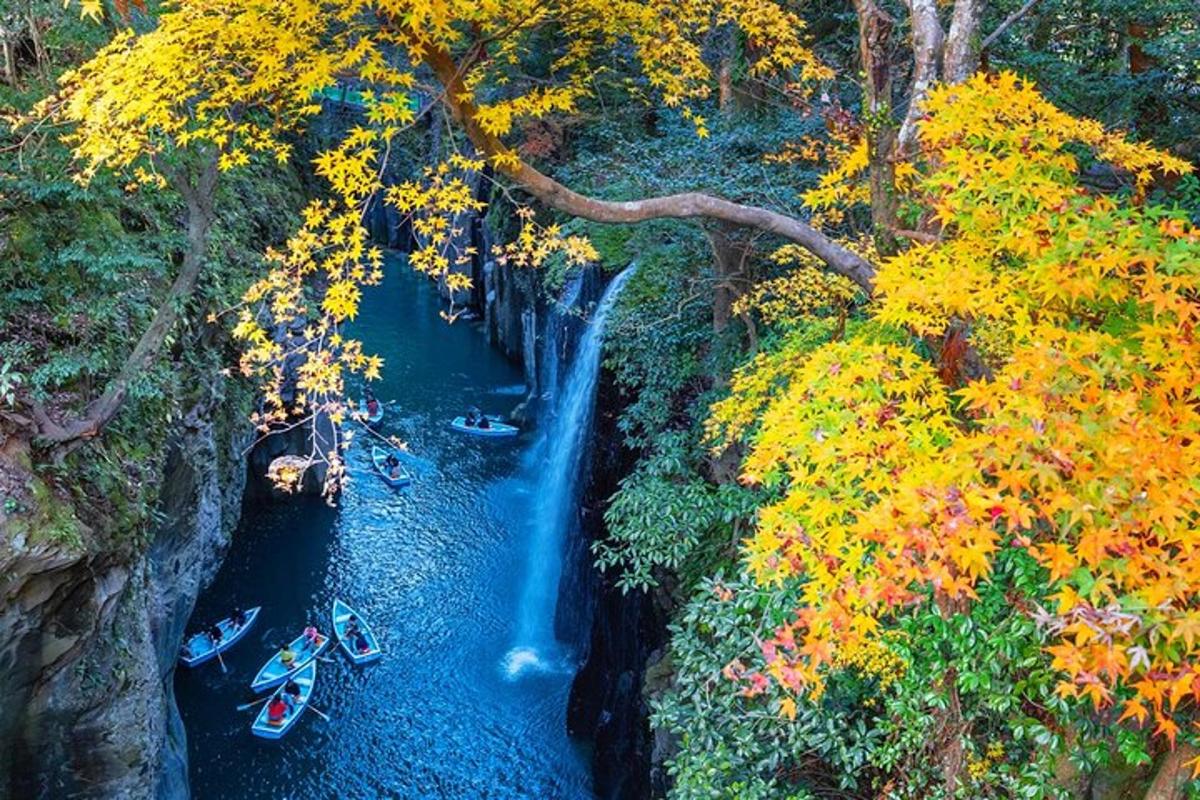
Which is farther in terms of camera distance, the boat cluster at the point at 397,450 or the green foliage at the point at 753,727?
the boat cluster at the point at 397,450

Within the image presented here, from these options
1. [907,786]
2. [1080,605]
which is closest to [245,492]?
[907,786]

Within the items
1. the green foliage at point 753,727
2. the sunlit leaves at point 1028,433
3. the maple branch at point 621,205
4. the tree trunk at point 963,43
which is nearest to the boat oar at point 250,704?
the green foliage at point 753,727

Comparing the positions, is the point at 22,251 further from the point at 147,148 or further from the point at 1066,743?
the point at 1066,743

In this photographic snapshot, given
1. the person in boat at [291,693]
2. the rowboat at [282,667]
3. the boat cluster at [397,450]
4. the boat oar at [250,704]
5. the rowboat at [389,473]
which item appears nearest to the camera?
the person in boat at [291,693]

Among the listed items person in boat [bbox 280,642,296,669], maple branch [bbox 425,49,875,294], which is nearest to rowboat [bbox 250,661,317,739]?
person in boat [bbox 280,642,296,669]

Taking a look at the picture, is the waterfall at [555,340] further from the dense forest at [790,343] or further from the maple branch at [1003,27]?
the maple branch at [1003,27]

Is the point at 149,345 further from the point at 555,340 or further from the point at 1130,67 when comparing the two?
the point at 1130,67

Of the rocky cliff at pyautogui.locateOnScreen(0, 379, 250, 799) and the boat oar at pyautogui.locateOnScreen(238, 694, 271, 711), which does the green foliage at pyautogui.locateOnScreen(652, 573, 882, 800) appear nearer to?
the rocky cliff at pyautogui.locateOnScreen(0, 379, 250, 799)
